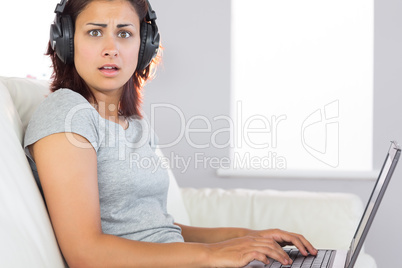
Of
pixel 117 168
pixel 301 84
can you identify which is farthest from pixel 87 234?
pixel 301 84

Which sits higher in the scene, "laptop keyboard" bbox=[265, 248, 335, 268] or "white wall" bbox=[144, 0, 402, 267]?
"white wall" bbox=[144, 0, 402, 267]

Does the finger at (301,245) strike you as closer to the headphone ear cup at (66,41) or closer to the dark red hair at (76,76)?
the dark red hair at (76,76)

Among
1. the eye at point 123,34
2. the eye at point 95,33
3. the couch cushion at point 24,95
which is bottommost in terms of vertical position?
the couch cushion at point 24,95

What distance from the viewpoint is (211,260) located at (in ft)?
3.61

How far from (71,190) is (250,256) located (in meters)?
0.37

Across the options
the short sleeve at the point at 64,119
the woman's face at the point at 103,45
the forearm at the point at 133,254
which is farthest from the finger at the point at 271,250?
the woman's face at the point at 103,45

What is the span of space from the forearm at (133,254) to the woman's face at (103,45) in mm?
430

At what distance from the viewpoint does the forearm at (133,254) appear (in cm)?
107

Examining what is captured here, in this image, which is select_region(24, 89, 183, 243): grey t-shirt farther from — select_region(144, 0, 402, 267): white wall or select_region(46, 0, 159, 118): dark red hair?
select_region(144, 0, 402, 267): white wall

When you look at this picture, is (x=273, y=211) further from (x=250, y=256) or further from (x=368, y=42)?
(x=368, y=42)

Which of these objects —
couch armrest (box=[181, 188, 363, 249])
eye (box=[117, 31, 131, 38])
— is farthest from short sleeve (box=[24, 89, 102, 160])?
couch armrest (box=[181, 188, 363, 249])

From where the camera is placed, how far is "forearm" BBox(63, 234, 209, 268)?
42.2 inches

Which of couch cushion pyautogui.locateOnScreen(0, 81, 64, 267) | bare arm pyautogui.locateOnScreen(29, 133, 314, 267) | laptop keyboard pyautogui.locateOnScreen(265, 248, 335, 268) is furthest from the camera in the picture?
laptop keyboard pyautogui.locateOnScreen(265, 248, 335, 268)

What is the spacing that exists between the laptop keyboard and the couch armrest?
1.30 ft
